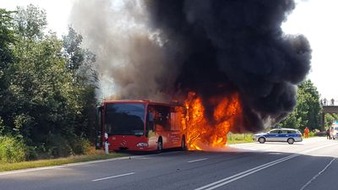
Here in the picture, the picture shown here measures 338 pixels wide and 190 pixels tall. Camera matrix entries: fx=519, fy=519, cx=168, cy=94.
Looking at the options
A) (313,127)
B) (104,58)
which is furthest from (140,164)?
(313,127)

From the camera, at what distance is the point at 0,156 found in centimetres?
2005

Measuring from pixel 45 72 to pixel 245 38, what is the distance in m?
12.1

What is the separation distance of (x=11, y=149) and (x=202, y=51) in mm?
15958

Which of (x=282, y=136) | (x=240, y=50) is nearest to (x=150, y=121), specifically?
(x=240, y=50)

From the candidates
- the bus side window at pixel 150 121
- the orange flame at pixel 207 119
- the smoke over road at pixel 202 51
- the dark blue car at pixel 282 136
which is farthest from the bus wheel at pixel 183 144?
the dark blue car at pixel 282 136

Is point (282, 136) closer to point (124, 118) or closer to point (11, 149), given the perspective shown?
point (124, 118)

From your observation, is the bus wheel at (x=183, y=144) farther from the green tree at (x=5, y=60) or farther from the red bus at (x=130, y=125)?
the green tree at (x=5, y=60)

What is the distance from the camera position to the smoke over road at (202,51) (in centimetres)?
3088

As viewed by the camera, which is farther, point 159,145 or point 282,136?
point 282,136

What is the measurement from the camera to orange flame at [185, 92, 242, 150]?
3397cm

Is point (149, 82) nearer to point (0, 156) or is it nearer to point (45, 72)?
point (45, 72)

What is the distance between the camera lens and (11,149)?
20.8 meters

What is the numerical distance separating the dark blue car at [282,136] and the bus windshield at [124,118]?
26.9 metres

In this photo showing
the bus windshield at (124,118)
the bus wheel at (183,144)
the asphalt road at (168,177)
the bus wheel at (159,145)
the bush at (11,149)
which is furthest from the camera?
the bus wheel at (183,144)
